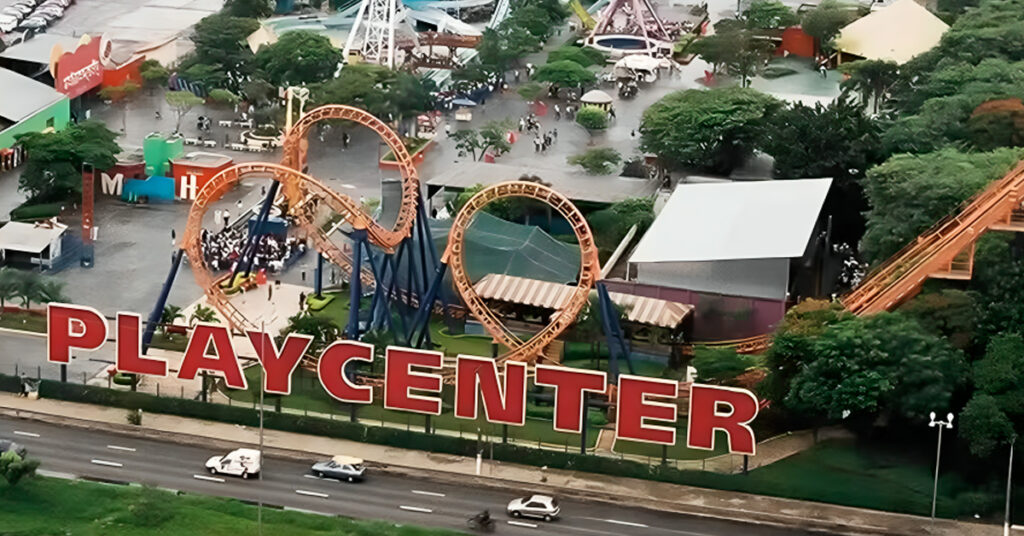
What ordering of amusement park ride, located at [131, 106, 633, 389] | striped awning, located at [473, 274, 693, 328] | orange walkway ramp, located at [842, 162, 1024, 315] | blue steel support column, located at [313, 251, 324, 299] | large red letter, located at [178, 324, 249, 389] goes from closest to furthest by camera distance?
large red letter, located at [178, 324, 249, 389] → amusement park ride, located at [131, 106, 633, 389] → orange walkway ramp, located at [842, 162, 1024, 315] → striped awning, located at [473, 274, 693, 328] → blue steel support column, located at [313, 251, 324, 299]

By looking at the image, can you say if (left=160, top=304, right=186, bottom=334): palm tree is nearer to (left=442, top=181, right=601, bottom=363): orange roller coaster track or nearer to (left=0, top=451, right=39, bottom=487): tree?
(left=442, top=181, right=601, bottom=363): orange roller coaster track

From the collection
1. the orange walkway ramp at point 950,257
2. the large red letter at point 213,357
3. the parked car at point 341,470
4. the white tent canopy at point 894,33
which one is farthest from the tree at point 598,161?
the parked car at point 341,470

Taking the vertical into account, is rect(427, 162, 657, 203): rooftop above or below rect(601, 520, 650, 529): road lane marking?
above

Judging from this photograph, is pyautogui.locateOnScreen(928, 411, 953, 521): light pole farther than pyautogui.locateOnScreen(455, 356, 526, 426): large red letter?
No

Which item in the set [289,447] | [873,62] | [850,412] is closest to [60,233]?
[289,447]

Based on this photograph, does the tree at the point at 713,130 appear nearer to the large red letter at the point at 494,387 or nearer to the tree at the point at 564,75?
the tree at the point at 564,75

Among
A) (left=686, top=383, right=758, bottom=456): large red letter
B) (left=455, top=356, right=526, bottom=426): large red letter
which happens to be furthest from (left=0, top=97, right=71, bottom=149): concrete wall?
(left=686, top=383, right=758, bottom=456): large red letter
